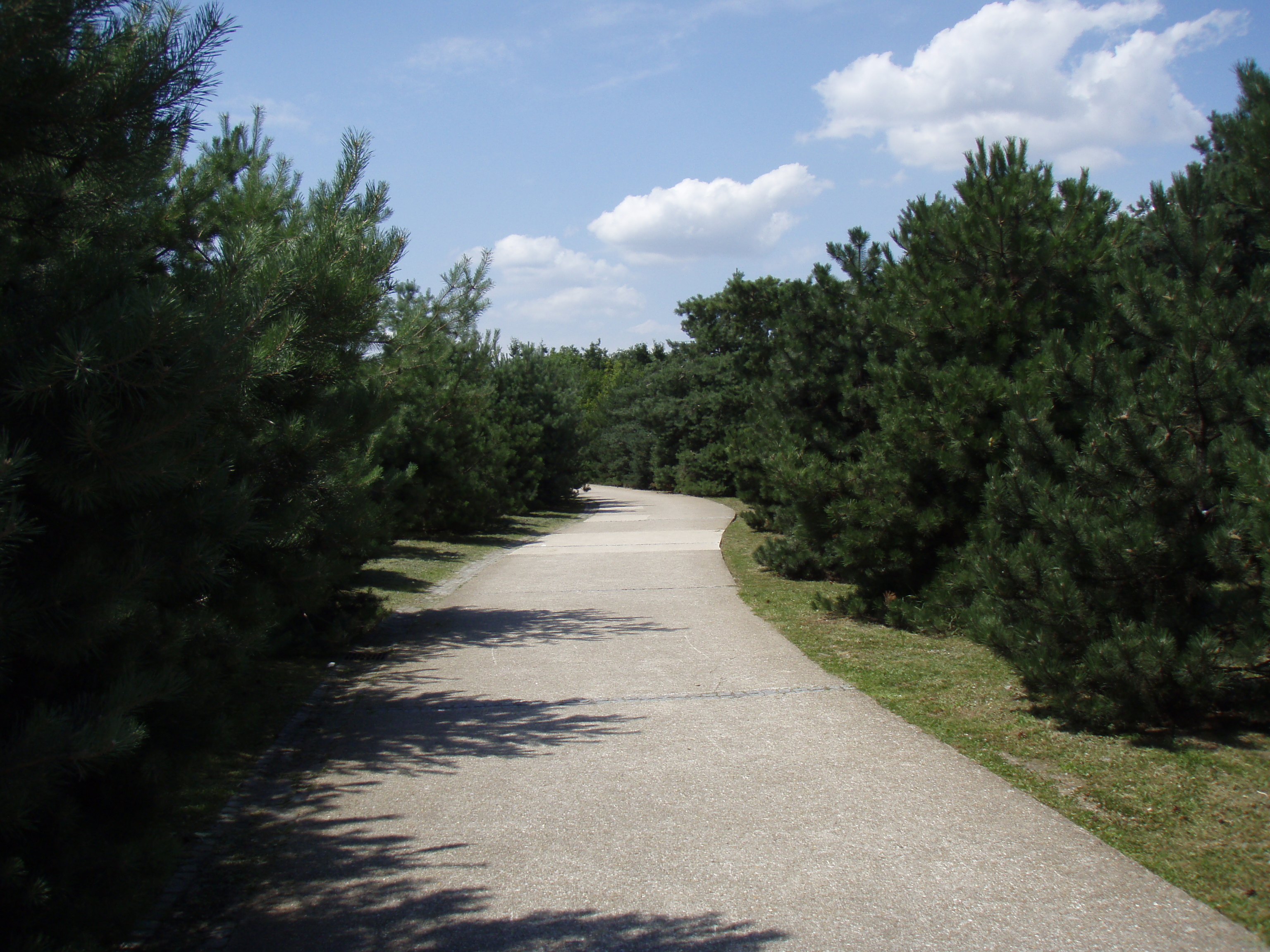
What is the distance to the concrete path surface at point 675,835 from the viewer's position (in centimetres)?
351

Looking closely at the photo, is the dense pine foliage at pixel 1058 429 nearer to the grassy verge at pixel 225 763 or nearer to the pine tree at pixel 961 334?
the pine tree at pixel 961 334

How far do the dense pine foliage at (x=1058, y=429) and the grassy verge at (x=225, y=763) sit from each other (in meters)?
4.61

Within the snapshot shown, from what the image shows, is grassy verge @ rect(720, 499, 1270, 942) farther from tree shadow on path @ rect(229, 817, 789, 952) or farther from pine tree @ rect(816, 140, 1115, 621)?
tree shadow on path @ rect(229, 817, 789, 952)

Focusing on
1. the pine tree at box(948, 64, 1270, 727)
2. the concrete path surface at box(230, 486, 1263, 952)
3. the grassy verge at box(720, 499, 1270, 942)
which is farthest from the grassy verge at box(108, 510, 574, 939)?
the pine tree at box(948, 64, 1270, 727)

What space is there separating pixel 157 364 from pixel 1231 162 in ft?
19.7

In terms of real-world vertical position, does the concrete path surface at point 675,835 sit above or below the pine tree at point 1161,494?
below

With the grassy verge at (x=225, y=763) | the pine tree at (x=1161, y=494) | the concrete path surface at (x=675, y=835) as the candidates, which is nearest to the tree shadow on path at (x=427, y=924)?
the concrete path surface at (x=675, y=835)

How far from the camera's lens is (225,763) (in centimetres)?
575

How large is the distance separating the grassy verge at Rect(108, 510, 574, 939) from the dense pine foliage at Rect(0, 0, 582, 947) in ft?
0.29

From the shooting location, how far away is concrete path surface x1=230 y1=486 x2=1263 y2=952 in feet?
11.5

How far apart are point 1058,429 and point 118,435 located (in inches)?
245

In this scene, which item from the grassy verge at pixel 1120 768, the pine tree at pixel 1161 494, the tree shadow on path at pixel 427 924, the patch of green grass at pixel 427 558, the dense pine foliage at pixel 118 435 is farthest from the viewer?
the patch of green grass at pixel 427 558

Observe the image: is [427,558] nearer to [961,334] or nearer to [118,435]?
[961,334]

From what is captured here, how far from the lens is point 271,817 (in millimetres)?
4816
